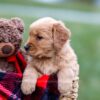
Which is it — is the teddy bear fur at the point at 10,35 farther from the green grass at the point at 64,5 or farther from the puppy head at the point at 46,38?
the green grass at the point at 64,5

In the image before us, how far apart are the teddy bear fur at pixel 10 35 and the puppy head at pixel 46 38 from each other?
4 centimetres

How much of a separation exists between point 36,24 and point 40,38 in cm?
6

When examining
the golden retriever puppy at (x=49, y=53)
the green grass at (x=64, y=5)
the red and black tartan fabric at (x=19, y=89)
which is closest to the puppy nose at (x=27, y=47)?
the golden retriever puppy at (x=49, y=53)

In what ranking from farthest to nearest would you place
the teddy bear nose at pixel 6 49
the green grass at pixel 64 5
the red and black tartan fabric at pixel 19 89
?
the green grass at pixel 64 5 < the teddy bear nose at pixel 6 49 < the red and black tartan fabric at pixel 19 89

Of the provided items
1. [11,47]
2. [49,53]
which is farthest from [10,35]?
[49,53]

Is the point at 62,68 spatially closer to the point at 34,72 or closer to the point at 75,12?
the point at 34,72

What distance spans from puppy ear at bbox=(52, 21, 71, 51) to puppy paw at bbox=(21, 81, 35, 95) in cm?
17

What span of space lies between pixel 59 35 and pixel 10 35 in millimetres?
175

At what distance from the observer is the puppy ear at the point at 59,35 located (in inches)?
102

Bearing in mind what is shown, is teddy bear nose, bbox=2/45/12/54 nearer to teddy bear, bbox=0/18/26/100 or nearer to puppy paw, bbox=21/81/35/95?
teddy bear, bbox=0/18/26/100

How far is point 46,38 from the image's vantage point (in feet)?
8.57

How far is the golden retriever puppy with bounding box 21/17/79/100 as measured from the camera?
100 inches

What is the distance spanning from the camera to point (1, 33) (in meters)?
2.61

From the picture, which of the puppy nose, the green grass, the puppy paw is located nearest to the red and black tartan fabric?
the puppy paw
